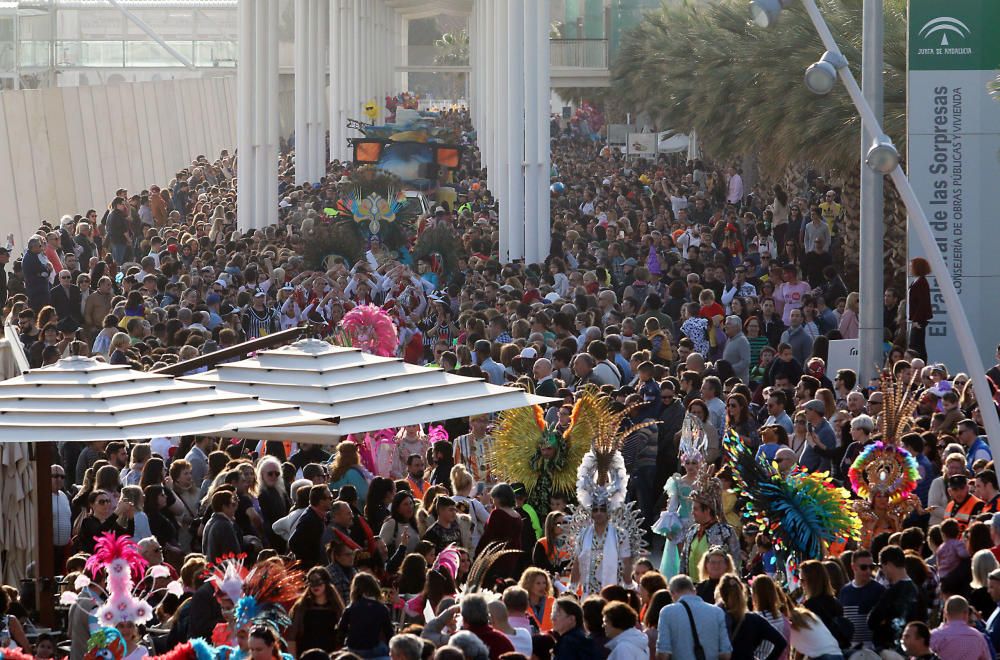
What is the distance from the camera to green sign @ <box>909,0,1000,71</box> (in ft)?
69.2

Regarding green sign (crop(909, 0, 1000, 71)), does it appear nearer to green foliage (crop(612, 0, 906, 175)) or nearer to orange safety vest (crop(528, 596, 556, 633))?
green foliage (crop(612, 0, 906, 175))

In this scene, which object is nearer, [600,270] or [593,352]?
[593,352]

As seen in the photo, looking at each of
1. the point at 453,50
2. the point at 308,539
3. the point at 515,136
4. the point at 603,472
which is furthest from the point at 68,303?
the point at 453,50

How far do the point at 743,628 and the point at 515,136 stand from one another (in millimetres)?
24245

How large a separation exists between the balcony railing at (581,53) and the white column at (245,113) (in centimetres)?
2178

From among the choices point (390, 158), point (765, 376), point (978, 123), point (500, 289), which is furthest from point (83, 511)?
point (390, 158)

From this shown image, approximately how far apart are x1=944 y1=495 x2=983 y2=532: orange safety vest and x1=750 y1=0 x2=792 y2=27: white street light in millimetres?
3985

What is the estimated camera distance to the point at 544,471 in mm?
13336

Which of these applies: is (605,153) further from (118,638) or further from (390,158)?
(118,638)

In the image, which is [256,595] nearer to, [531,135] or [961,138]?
[961,138]

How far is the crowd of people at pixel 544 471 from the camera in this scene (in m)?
9.41

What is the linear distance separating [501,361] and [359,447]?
2799 mm

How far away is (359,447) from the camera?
600 inches

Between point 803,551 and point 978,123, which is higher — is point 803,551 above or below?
below
